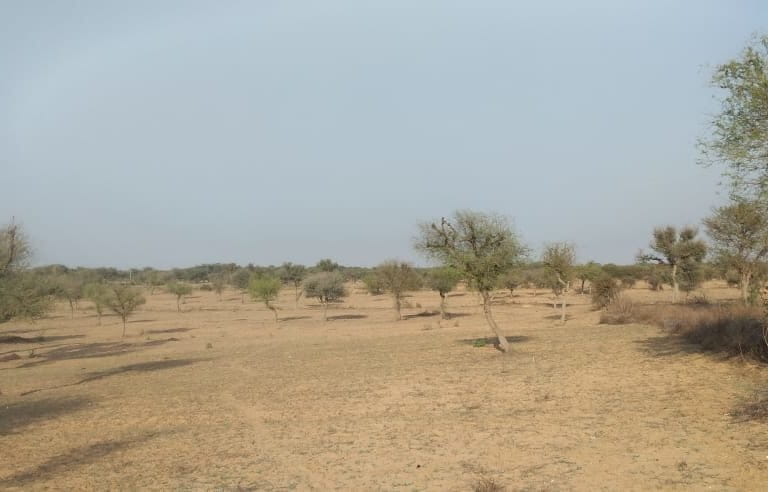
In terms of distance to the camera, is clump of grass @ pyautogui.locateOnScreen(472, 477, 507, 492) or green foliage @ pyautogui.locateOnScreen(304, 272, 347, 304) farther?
green foliage @ pyautogui.locateOnScreen(304, 272, 347, 304)

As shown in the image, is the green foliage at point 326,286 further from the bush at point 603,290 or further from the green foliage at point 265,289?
the bush at point 603,290

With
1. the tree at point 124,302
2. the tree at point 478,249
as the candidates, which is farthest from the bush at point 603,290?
the tree at point 124,302

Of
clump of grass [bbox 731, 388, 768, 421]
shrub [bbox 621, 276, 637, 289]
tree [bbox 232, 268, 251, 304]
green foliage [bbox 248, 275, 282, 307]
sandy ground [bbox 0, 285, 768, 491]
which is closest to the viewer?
sandy ground [bbox 0, 285, 768, 491]

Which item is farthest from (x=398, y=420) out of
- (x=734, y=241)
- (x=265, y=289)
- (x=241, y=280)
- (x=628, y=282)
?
(x=241, y=280)

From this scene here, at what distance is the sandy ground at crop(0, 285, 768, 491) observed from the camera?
354 inches

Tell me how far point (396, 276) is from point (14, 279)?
33.3m

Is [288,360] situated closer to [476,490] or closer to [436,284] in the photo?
[476,490]

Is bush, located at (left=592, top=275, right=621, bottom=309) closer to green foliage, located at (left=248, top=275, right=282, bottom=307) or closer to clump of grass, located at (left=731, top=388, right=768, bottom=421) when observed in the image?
green foliage, located at (left=248, top=275, right=282, bottom=307)

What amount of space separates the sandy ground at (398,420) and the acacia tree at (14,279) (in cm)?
293

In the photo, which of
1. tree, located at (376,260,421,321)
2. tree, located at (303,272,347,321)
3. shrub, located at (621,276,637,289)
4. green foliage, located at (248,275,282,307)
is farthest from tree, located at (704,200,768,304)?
shrub, located at (621,276,637,289)

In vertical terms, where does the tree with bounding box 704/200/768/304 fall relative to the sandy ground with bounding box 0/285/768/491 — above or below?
above

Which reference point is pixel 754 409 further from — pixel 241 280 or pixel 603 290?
pixel 241 280

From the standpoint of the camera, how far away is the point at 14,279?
19.0 meters

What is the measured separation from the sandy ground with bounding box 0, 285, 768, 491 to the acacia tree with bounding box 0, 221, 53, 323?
2.93m
